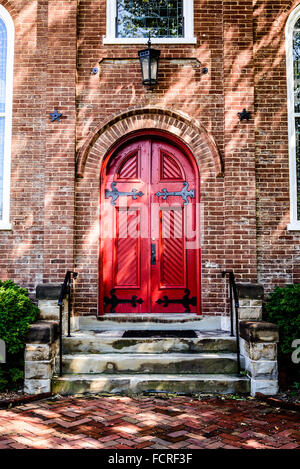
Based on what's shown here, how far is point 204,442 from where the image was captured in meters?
3.63

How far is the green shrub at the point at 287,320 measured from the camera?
18.1 ft

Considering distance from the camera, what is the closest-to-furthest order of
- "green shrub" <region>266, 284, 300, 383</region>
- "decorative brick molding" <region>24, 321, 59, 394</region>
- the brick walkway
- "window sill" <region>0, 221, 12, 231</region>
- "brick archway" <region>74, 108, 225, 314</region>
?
the brick walkway, "decorative brick molding" <region>24, 321, 59, 394</region>, "green shrub" <region>266, 284, 300, 383</region>, "brick archway" <region>74, 108, 225, 314</region>, "window sill" <region>0, 221, 12, 231</region>

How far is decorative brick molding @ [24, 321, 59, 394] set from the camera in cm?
497

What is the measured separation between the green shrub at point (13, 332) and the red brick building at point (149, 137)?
1.00 meters

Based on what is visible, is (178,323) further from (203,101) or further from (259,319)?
(203,101)

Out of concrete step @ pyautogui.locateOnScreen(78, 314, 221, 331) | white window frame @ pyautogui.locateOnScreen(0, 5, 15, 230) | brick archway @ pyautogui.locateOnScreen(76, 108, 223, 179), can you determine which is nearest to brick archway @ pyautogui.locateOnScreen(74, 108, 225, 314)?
brick archway @ pyautogui.locateOnScreen(76, 108, 223, 179)

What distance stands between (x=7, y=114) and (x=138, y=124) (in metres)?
2.16

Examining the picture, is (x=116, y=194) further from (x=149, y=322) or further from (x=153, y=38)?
(x=153, y=38)

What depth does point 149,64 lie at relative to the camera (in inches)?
253

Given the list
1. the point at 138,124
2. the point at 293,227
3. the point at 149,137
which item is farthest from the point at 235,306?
the point at 138,124

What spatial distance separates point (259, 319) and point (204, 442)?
2611mm

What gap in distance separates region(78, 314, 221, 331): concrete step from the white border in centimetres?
197

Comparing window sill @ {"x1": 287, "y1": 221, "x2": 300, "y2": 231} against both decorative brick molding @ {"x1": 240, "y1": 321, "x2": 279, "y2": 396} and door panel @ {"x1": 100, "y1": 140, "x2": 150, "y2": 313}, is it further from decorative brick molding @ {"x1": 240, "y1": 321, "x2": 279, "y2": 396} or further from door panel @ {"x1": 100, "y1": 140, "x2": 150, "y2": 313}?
door panel @ {"x1": 100, "y1": 140, "x2": 150, "y2": 313}

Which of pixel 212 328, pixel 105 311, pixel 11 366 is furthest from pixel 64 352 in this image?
pixel 212 328
